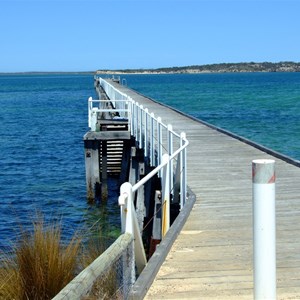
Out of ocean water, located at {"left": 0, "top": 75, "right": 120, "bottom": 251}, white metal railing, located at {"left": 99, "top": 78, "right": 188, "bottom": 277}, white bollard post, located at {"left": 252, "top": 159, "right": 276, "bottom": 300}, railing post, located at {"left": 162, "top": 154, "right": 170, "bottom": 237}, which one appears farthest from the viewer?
ocean water, located at {"left": 0, "top": 75, "right": 120, "bottom": 251}

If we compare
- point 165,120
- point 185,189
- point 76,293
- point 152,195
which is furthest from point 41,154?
point 76,293

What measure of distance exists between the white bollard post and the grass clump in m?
2.19

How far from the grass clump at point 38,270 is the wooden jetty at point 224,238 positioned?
77cm

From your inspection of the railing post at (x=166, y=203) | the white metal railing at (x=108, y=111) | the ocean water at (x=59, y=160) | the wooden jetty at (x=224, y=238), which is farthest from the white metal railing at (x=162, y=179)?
the ocean water at (x=59, y=160)

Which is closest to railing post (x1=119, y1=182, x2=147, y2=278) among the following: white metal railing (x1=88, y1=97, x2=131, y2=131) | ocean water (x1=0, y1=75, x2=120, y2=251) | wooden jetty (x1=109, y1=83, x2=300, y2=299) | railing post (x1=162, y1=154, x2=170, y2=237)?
wooden jetty (x1=109, y1=83, x2=300, y2=299)

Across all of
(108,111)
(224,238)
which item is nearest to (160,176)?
(224,238)

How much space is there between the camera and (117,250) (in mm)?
5043

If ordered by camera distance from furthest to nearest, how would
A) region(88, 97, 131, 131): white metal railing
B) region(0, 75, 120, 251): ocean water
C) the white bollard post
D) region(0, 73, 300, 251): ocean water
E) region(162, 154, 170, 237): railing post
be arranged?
region(88, 97, 131, 131): white metal railing < region(0, 73, 300, 251): ocean water < region(0, 75, 120, 251): ocean water < region(162, 154, 170, 237): railing post < the white bollard post

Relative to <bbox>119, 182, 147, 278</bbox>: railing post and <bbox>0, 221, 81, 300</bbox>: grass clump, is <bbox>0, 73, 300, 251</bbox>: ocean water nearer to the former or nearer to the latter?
<bbox>0, 221, 81, 300</bbox>: grass clump

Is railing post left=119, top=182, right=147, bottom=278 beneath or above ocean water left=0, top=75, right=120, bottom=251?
above

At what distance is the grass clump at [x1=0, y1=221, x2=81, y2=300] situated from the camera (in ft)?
19.1

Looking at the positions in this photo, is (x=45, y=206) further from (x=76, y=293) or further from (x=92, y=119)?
(x=76, y=293)

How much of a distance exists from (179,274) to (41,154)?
23.3 m

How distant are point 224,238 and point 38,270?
2.42 m
